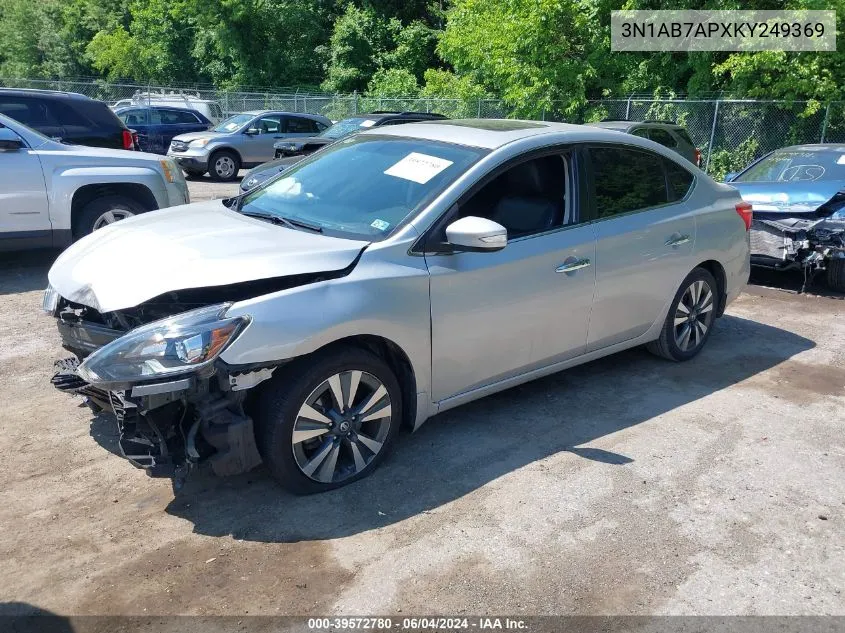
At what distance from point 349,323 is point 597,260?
1864 mm

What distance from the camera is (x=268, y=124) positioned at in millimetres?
19266

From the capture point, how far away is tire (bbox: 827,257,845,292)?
8.12m

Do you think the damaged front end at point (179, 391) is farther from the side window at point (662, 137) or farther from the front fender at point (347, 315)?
the side window at point (662, 137)

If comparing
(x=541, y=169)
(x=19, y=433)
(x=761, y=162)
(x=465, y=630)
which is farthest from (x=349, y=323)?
(x=761, y=162)

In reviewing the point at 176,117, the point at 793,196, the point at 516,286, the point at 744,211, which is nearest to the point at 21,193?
the point at 516,286

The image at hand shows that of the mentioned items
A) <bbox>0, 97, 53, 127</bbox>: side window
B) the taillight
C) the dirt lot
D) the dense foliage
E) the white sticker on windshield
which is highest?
the dense foliage

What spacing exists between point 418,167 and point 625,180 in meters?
1.56

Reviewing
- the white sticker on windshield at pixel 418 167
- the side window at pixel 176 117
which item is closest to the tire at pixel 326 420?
the white sticker on windshield at pixel 418 167

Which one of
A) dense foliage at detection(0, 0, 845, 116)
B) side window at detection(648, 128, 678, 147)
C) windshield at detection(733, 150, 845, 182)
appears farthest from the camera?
dense foliage at detection(0, 0, 845, 116)

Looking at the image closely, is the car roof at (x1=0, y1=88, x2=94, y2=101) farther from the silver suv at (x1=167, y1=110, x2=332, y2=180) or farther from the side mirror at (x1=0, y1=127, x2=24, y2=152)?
the silver suv at (x1=167, y1=110, x2=332, y2=180)

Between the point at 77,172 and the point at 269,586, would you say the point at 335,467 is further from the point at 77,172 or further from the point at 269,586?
the point at 77,172

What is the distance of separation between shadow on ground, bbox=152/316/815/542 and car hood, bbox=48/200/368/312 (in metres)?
1.06

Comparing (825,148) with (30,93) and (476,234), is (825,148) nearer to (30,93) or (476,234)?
(476,234)

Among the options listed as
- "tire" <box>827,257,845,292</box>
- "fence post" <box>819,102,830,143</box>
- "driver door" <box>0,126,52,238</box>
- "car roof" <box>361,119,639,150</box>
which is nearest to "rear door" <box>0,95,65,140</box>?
"driver door" <box>0,126,52,238</box>
